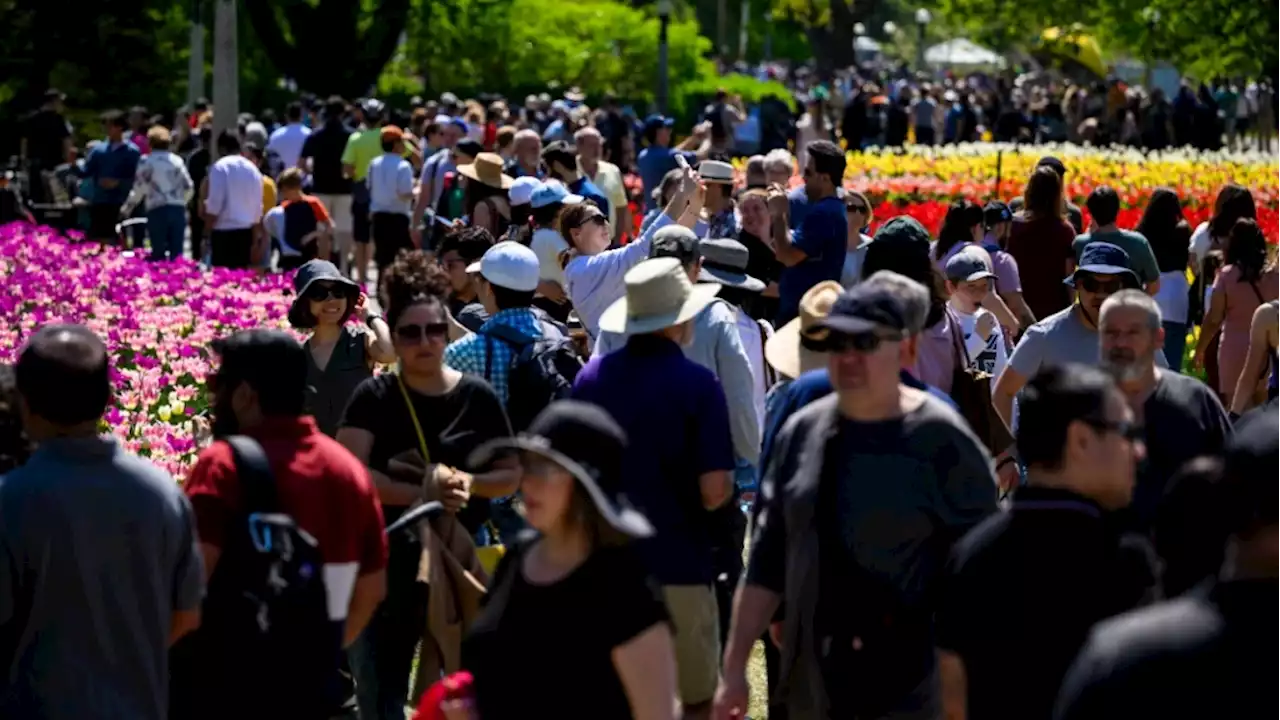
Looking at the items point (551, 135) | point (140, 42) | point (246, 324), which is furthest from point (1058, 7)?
point (246, 324)

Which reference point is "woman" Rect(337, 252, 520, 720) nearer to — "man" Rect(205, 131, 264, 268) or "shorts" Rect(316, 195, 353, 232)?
"man" Rect(205, 131, 264, 268)

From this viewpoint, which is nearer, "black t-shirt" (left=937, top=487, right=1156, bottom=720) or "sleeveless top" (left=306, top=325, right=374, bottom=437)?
"black t-shirt" (left=937, top=487, right=1156, bottom=720)

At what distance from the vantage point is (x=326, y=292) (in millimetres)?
8820

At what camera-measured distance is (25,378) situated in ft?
18.5

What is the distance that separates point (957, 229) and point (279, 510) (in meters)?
Answer: 7.11

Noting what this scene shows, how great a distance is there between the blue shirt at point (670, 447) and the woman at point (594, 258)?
3.70 metres

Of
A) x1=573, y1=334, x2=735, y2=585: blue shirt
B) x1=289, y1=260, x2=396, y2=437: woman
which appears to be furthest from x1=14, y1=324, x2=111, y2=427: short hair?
x1=289, y1=260, x2=396, y2=437: woman

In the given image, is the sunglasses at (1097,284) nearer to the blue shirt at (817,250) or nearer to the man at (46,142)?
the blue shirt at (817,250)

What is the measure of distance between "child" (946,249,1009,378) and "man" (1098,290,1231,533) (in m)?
3.20

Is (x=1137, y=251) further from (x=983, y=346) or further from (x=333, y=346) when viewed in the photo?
(x=333, y=346)

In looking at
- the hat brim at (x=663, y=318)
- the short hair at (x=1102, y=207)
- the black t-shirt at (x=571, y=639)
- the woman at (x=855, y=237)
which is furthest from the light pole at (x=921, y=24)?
the black t-shirt at (x=571, y=639)

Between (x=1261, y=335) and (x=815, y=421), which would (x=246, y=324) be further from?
(x=815, y=421)

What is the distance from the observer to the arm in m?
5.00

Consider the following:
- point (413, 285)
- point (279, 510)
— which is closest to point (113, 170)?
point (413, 285)
